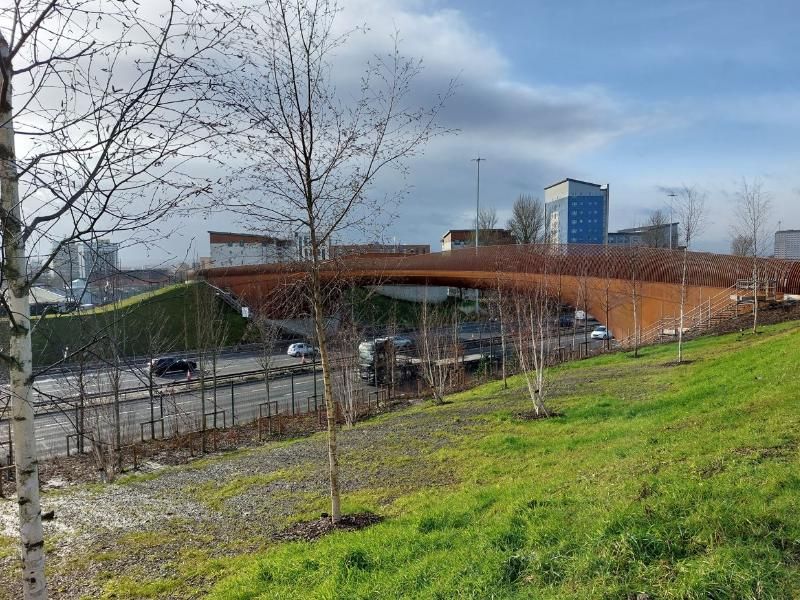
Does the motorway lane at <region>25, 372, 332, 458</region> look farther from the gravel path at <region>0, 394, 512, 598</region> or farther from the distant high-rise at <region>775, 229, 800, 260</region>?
the distant high-rise at <region>775, 229, 800, 260</region>

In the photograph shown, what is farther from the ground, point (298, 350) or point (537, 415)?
point (537, 415)

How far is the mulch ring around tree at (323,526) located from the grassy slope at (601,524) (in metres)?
0.30

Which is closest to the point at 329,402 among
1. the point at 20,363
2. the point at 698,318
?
the point at 20,363

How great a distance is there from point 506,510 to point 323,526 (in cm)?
250

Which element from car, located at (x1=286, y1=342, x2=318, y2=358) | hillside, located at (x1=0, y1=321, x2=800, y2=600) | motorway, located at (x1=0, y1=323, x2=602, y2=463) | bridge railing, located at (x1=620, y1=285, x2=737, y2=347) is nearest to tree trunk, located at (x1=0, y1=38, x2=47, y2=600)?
hillside, located at (x1=0, y1=321, x2=800, y2=600)

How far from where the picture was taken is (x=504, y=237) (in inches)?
2692

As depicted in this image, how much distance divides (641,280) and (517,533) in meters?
23.1

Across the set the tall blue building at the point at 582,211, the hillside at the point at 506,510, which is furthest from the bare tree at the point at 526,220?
the hillside at the point at 506,510

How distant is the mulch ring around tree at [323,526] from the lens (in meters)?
6.39

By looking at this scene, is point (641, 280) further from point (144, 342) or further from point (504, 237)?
point (504, 237)

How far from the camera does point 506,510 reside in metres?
5.38

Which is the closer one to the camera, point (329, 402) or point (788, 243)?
point (329, 402)

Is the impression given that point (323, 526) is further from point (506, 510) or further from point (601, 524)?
point (601, 524)

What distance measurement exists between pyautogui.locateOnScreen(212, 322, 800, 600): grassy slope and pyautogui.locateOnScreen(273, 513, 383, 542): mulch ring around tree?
0.99 ft
